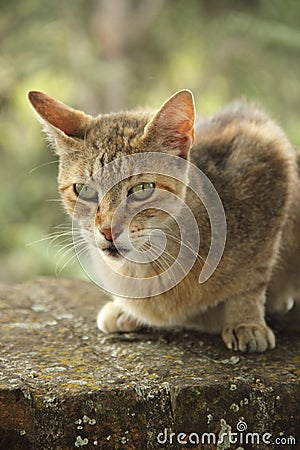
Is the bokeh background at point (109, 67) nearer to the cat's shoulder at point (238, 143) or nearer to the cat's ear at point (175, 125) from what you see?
the cat's shoulder at point (238, 143)

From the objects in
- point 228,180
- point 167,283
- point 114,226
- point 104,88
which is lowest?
point 167,283

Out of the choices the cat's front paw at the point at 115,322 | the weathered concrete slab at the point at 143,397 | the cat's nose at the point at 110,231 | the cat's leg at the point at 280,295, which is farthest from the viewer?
the cat's leg at the point at 280,295

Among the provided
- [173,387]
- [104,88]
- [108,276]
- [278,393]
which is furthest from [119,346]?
[104,88]

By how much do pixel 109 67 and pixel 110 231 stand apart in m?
2.17

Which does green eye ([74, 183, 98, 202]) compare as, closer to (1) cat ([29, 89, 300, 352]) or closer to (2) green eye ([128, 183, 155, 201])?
(1) cat ([29, 89, 300, 352])

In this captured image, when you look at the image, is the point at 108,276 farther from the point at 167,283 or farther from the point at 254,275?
the point at 254,275

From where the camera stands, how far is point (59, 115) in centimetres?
182

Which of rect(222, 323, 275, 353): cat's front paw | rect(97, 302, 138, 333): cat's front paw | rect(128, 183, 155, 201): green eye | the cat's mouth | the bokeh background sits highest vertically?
the bokeh background

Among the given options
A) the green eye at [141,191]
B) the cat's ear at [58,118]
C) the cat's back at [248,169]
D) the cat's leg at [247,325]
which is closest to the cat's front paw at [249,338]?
the cat's leg at [247,325]

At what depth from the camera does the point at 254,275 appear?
6.33 feet

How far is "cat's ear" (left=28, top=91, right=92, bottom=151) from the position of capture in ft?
5.87

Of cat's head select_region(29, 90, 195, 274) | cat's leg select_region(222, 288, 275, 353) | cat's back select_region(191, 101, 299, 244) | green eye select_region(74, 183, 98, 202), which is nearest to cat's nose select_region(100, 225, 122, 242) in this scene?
cat's head select_region(29, 90, 195, 274)

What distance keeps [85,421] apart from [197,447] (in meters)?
0.27

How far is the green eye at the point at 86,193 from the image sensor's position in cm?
173
